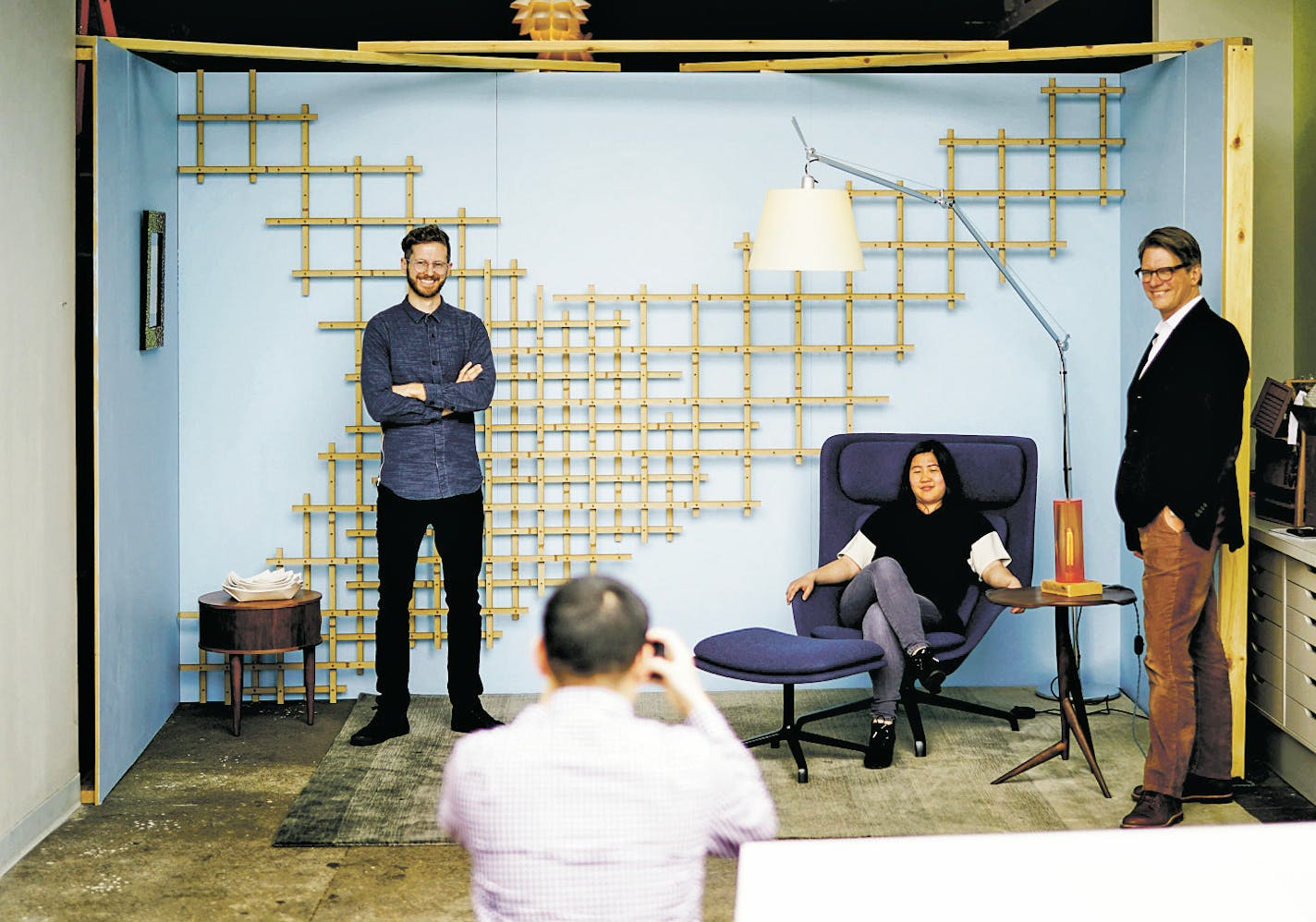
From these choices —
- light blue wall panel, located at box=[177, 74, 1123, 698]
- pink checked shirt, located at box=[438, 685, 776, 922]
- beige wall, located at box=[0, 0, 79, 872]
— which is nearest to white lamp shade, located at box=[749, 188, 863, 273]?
light blue wall panel, located at box=[177, 74, 1123, 698]

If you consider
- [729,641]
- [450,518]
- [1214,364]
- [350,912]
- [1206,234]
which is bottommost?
[350,912]

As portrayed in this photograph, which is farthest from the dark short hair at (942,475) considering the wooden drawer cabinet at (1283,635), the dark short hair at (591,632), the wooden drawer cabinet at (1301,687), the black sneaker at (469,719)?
the dark short hair at (591,632)

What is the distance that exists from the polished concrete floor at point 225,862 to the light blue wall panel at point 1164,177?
58.4 inches

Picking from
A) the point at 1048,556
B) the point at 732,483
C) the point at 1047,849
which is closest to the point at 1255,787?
the point at 1048,556

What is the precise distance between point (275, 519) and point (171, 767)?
42.6 inches

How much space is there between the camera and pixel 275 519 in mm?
5559

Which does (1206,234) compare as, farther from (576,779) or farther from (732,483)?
(576,779)

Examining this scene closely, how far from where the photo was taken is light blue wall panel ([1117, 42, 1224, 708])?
15.2 ft

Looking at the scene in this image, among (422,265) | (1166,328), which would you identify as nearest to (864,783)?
(1166,328)

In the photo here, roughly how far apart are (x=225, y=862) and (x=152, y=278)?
2.02 metres

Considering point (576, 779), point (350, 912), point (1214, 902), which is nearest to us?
Result: point (576, 779)

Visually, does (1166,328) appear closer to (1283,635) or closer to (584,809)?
(1283,635)

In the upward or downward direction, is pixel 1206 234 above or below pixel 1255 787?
above

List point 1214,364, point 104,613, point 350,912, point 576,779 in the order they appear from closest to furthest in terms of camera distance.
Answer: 1. point 576,779
2. point 350,912
3. point 1214,364
4. point 104,613
